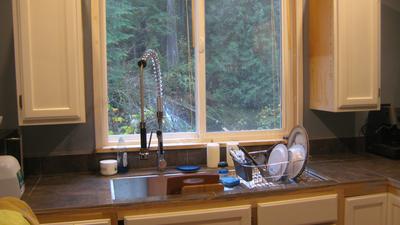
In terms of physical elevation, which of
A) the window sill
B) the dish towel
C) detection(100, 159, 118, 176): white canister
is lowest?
detection(100, 159, 118, 176): white canister

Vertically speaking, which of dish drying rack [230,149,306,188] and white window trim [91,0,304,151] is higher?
white window trim [91,0,304,151]

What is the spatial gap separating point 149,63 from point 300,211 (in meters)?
1.23

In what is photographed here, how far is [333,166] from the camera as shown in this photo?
2.34 metres

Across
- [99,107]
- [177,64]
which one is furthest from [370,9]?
[99,107]

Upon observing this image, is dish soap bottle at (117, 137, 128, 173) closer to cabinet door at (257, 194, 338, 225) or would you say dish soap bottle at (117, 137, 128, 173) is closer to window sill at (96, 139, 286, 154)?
window sill at (96, 139, 286, 154)

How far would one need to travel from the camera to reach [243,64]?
260cm

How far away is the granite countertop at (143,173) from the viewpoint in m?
1.76

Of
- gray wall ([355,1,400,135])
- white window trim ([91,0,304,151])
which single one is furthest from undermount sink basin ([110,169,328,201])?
gray wall ([355,1,400,135])

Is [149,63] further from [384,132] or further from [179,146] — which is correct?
[384,132]

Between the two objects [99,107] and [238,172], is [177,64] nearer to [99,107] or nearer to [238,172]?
[99,107]

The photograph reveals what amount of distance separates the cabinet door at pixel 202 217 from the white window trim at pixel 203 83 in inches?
26.7

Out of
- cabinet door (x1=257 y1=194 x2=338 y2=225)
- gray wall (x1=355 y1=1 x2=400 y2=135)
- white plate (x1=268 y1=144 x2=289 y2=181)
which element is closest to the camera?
cabinet door (x1=257 y1=194 x2=338 y2=225)

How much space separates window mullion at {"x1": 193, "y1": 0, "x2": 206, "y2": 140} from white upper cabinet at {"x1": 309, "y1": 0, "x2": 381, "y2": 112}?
72 cm

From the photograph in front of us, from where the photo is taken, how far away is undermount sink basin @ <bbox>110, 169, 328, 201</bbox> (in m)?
1.92
